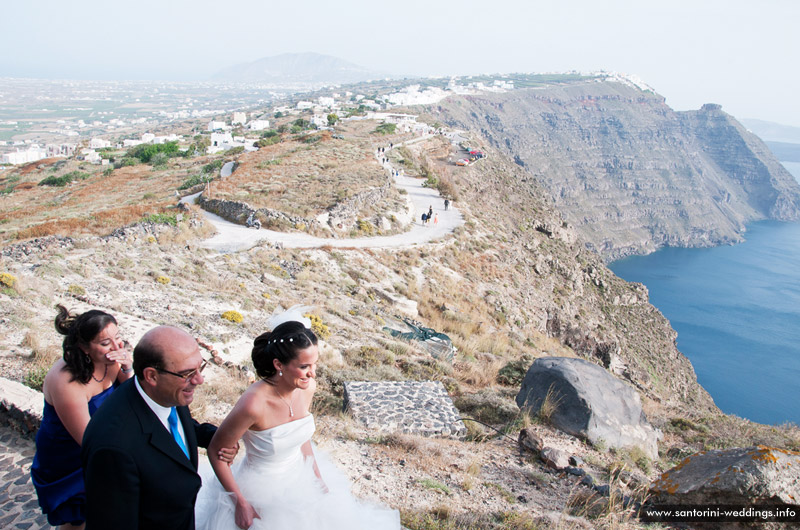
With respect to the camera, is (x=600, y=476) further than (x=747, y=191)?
No

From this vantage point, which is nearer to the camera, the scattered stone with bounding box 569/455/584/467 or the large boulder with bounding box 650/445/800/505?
the large boulder with bounding box 650/445/800/505

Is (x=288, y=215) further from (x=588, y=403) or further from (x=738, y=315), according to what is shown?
(x=738, y=315)

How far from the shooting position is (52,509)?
113 inches

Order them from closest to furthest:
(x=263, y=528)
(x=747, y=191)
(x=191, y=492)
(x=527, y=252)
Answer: (x=191, y=492), (x=263, y=528), (x=527, y=252), (x=747, y=191)

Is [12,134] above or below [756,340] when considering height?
above

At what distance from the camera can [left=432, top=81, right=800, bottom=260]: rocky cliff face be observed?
13088 centimetres

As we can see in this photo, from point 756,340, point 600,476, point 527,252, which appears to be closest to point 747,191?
point 756,340

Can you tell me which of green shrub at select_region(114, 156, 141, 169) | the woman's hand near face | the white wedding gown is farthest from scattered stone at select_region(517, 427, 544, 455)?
green shrub at select_region(114, 156, 141, 169)

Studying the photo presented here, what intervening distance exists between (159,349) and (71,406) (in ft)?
3.19

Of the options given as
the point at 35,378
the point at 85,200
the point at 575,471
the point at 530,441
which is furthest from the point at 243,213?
the point at 575,471

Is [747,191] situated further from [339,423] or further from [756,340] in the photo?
[339,423]

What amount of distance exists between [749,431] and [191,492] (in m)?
10.8

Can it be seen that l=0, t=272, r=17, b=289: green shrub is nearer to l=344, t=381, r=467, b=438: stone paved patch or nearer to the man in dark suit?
l=344, t=381, r=467, b=438: stone paved patch

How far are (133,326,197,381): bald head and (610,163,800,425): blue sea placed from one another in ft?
198
